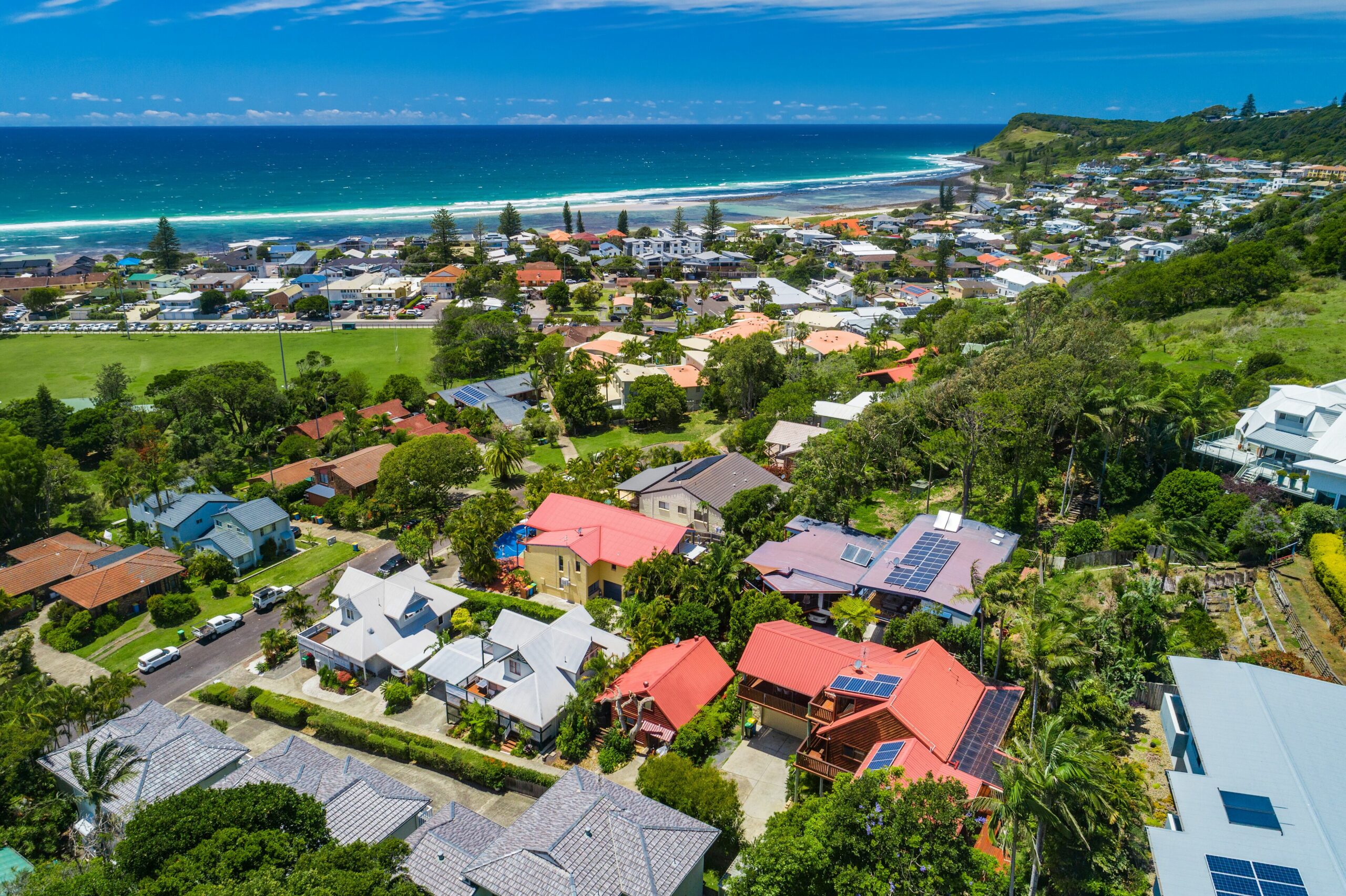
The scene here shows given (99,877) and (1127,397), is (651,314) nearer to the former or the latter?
(1127,397)

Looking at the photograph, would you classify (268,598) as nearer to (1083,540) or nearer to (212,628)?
(212,628)

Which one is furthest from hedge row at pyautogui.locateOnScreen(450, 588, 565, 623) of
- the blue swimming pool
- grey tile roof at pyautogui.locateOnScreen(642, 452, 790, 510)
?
grey tile roof at pyautogui.locateOnScreen(642, 452, 790, 510)

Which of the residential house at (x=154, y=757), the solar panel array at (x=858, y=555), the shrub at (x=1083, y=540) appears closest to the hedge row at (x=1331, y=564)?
the shrub at (x=1083, y=540)

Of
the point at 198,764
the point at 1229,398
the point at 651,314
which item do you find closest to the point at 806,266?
the point at 651,314

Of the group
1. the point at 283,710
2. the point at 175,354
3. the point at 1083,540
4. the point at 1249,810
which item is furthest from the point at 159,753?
the point at 175,354

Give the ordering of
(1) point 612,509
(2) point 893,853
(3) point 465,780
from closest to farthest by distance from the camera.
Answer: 1. (2) point 893,853
2. (3) point 465,780
3. (1) point 612,509

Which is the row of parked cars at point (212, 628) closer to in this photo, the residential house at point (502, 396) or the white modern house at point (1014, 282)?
the residential house at point (502, 396)
